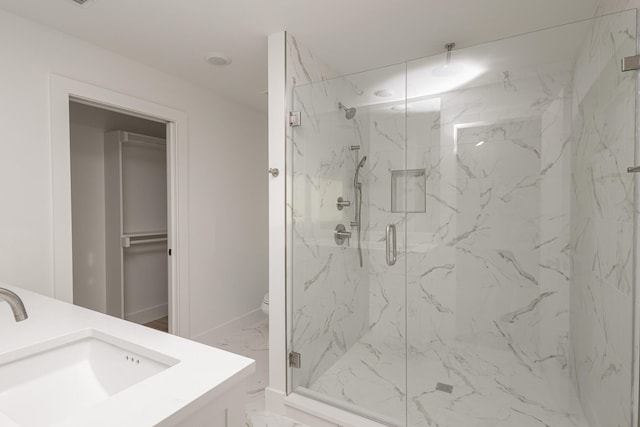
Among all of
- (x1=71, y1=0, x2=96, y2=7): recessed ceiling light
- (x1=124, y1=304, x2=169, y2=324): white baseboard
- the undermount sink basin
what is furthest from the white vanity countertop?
(x1=124, y1=304, x2=169, y2=324): white baseboard

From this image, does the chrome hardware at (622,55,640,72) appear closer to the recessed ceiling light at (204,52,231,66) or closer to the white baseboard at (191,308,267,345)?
the recessed ceiling light at (204,52,231,66)

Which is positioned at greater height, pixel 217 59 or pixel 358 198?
pixel 217 59

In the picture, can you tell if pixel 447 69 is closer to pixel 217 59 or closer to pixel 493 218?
pixel 493 218

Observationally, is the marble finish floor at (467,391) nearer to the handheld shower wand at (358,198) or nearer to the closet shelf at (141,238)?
the handheld shower wand at (358,198)

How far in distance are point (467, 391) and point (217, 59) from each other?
266 cm

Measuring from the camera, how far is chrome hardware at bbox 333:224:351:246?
227cm

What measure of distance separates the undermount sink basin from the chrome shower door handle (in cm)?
146

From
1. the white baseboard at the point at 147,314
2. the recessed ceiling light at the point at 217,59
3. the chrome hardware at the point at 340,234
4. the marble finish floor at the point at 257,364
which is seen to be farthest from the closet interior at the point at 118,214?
the chrome hardware at the point at 340,234

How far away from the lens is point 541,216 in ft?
5.35

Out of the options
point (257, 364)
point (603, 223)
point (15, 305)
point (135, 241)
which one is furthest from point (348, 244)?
point (135, 241)

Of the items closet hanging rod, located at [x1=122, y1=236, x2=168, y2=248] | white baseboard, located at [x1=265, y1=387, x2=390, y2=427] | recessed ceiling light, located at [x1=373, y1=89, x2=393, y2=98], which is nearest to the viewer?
white baseboard, located at [x1=265, y1=387, x2=390, y2=427]

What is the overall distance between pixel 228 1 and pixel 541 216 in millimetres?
1950

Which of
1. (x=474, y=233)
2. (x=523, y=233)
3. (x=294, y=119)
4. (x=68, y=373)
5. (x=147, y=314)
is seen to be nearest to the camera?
(x=68, y=373)

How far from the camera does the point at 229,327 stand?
125 inches
